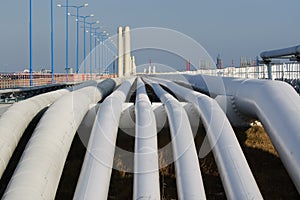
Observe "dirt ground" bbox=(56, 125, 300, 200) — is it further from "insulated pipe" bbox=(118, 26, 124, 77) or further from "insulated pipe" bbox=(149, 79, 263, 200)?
"insulated pipe" bbox=(118, 26, 124, 77)

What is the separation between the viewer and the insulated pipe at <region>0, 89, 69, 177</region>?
5.77 metres

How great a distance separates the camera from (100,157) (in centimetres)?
574

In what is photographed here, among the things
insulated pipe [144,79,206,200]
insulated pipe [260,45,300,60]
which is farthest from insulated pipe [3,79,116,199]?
insulated pipe [260,45,300,60]

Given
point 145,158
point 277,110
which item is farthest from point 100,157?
point 277,110

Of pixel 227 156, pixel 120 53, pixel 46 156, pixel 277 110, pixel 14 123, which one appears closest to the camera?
pixel 46 156

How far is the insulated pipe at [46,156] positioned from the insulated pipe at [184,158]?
→ 56.7 inches

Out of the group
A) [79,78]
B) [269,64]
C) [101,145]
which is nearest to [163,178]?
[101,145]

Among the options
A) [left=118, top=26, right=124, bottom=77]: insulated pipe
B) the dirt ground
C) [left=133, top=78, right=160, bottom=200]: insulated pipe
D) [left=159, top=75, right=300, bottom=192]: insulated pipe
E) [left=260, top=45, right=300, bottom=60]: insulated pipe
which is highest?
[left=118, top=26, right=124, bottom=77]: insulated pipe

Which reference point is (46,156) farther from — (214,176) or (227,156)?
(214,176)

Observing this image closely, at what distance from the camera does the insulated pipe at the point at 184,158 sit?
494cm

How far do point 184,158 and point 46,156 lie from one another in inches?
68.0

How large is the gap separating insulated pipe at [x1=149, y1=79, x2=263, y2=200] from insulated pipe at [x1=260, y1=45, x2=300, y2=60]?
9.43 meters

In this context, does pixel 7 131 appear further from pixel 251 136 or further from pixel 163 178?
pixel 251 136

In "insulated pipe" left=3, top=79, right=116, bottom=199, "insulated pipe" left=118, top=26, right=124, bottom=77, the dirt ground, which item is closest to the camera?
"insulated pipe" left=3, top=79, right=116, bottom=199
